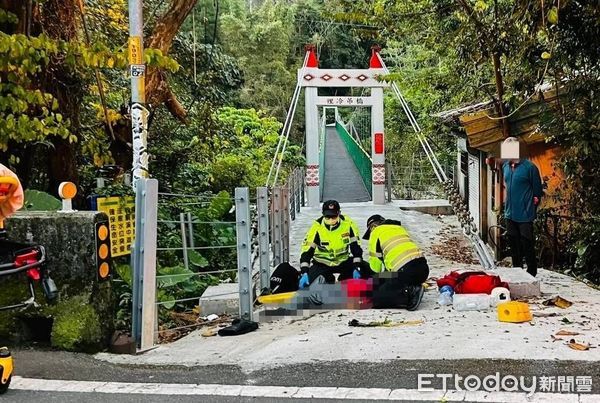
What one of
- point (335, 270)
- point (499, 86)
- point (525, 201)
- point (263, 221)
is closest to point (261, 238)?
point (263, 221)

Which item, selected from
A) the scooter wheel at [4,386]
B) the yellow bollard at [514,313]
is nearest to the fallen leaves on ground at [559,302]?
the yellow bollard at [514,313]

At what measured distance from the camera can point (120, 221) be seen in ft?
16.6

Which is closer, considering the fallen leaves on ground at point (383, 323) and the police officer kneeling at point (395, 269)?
the fallen leaves on ground at point (383, 323)

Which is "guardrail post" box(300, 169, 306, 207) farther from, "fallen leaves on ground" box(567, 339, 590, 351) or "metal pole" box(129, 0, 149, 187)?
"fallen leaves on ground" box(567, 339, 590, 351)

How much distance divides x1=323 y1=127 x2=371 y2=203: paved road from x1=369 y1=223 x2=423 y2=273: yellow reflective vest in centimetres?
1303

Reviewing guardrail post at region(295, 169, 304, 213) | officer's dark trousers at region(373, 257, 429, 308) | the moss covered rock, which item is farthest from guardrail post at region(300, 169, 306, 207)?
the moss covered rock

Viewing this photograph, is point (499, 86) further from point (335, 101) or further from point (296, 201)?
point (335, 101)

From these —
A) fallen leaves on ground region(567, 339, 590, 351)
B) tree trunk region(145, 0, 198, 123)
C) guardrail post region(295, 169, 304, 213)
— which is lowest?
fallen leaves on ground region(567, 339, 590, 351)

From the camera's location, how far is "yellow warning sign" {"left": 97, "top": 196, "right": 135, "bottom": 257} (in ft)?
16.4

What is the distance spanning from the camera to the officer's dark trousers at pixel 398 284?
19.2ft

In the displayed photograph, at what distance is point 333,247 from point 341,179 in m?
17.4

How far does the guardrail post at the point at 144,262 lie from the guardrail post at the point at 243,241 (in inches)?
32.3

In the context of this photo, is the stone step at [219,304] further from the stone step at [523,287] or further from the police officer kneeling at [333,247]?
the stone step at [523,287]

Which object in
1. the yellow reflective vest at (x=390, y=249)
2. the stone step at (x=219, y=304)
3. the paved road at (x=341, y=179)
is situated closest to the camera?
the stone step at (x=219, y=304)
